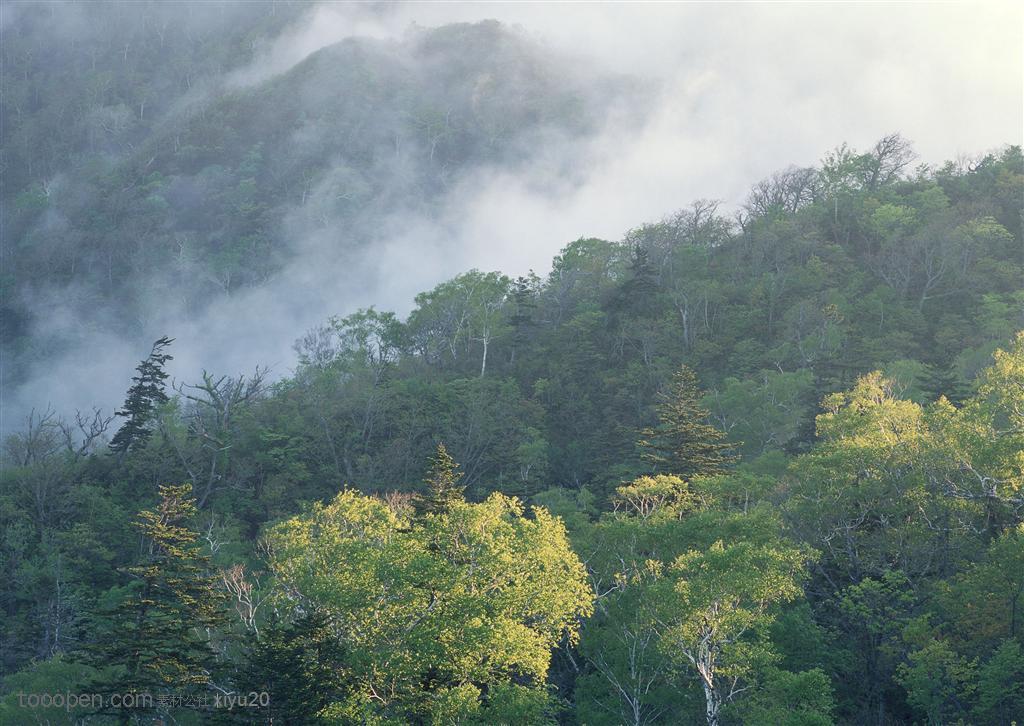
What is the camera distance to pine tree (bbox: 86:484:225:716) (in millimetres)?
33406

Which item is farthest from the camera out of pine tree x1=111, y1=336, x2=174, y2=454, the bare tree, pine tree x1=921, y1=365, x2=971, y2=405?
pine tree x1=111, y1=336, x2=174, y2=454

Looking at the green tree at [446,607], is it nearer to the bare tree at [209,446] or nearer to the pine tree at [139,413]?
the bare tree at [209,446]

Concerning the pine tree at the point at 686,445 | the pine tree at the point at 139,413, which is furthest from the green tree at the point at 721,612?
the pine tree at the point at 139,413

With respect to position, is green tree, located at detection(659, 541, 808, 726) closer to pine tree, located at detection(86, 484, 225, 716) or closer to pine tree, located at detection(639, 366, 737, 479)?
pine tree, located at detection(86, 484, 225, 716)

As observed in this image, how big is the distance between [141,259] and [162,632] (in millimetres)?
147450

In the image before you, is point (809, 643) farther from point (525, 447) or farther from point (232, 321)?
point (232, 321)

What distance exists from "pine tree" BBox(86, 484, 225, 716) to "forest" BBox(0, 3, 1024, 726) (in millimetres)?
117

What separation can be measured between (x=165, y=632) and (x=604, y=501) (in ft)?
89.9

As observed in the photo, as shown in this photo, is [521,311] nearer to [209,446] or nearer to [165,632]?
[209,446]

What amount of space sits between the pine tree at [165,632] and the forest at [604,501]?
12cm

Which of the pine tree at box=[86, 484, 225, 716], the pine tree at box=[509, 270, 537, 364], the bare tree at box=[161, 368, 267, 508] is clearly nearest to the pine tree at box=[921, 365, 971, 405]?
the pine tree at box=[509, 270, 537, 364]

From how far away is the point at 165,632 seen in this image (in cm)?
3353

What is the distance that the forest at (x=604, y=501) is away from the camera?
29.8 meters

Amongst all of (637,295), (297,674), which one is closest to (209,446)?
(637,295)
